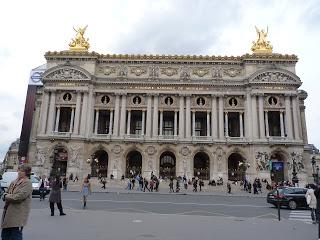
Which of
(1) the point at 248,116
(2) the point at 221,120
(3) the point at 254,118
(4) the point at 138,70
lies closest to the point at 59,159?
(4) the point at 138,70

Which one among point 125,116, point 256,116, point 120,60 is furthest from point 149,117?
point 256,116

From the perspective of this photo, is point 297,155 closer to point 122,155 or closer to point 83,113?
point 122,155

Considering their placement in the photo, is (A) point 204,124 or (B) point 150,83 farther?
(A) point 204,124

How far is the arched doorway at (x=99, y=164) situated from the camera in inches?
2264

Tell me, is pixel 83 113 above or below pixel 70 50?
below

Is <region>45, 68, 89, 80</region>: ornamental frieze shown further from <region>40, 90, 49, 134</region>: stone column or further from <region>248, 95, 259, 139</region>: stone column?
<region>248, 95, 259, 139</region>: stone column

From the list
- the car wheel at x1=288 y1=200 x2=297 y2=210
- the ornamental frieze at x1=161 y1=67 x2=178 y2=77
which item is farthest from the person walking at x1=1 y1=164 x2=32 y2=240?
the ornamental frieze at x1=161 y1=67 x2=178 y2=77

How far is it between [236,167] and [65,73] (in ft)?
111

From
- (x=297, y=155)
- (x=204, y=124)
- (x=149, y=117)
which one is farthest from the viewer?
(x=204, y=124)

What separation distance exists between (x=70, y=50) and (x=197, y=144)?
28.3 metres

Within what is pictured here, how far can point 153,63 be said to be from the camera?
6069 centimetres

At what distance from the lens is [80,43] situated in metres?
62.7

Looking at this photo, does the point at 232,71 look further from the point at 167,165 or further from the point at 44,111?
the point at 44,111

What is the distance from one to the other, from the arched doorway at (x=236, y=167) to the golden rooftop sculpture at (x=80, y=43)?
32.8 metres
